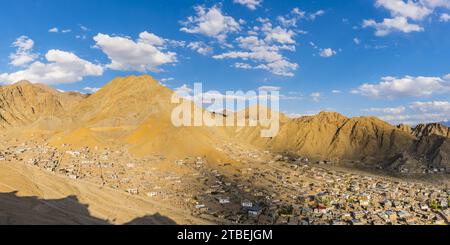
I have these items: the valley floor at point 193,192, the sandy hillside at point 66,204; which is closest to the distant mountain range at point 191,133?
the valley floor at point 193,192

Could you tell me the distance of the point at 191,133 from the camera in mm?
80562

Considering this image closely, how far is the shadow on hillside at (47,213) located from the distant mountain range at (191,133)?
35.3 m

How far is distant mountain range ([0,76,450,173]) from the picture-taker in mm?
77625

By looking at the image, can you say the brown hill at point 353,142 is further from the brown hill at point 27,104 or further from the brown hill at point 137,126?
the brown hill at point 27,104

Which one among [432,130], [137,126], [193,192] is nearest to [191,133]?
[137,126]

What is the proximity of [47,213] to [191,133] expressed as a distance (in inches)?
2110

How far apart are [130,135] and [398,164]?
59.3 meters

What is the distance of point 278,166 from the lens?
72.9 meters

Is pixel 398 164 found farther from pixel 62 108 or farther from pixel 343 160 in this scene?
pixel 62 108

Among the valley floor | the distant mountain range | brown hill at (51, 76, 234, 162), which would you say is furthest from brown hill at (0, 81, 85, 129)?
the valley floor

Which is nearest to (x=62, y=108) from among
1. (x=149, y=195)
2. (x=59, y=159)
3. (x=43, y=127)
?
(x=43, y=127)

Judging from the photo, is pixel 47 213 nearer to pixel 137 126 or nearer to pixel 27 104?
pixel 137 126

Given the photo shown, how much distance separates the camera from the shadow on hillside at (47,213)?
24300 mm
